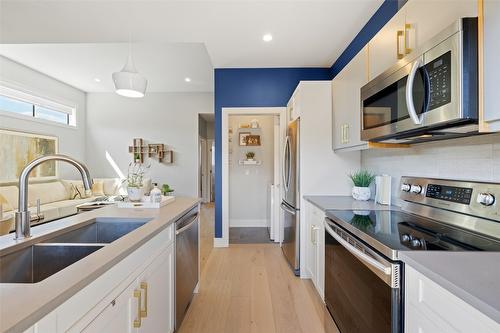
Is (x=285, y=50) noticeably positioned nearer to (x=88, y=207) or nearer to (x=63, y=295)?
(x=63, y=295)

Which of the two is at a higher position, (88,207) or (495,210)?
(495,210)

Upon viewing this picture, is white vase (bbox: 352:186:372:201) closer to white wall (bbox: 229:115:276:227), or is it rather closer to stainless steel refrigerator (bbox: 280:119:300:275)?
stainless steel refrigerator (bbox: 280:119:300:275)

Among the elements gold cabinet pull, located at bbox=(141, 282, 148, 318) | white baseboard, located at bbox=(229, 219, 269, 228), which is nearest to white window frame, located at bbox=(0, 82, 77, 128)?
white baseboard, located at bbox=(229, 219, 269, 228)

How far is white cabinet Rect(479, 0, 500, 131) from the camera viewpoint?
3.06 feet

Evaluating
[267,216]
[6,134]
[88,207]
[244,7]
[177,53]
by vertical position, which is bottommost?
[267,216]

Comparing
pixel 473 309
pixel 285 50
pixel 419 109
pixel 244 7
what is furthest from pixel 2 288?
pixel 285 50

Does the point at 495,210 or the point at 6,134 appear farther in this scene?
the point at 6,134

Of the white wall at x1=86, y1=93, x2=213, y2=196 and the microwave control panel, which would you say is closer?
the microwave control panel

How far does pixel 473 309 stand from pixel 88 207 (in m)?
4.72

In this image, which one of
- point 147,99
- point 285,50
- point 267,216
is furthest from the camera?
point 147,99

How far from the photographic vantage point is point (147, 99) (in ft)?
22.0

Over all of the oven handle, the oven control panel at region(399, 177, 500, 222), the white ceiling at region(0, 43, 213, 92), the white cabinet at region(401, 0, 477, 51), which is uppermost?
the white ceiling at region(0, 43, 213, 92)

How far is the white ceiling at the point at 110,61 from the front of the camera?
398 cm

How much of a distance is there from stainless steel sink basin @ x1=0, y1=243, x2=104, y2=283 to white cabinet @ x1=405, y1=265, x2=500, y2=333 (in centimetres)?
125
